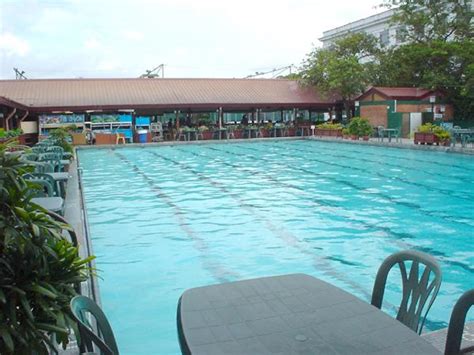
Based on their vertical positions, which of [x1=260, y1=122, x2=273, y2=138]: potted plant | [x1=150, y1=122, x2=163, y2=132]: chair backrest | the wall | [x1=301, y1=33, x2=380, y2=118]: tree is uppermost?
[x1=301, y1=33, x2=380, y2=118]: tree

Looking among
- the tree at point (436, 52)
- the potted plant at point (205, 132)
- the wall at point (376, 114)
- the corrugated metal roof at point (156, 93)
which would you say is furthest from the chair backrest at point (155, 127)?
the tree at point (436, 52)

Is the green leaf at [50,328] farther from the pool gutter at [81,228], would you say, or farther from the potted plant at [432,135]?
the potted plant at [432,135]

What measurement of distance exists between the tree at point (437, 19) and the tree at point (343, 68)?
3564mm

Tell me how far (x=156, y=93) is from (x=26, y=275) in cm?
2962

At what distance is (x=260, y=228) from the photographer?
7793mm

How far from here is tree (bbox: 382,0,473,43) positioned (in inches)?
1169

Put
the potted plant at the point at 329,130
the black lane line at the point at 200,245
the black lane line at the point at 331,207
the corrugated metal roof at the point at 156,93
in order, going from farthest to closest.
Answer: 1. the corrugated metal roof at the point at 156,93
2. the potted plant at the point at 329,130
3. the black lane line at the point at 331,207
4. the black lane line at the point at 200,245

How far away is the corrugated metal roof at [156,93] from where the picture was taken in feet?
92.6

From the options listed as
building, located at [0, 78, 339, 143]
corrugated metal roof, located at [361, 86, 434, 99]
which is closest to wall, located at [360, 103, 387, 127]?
corrugated metal roof, located at [361, 86, 434, 99]

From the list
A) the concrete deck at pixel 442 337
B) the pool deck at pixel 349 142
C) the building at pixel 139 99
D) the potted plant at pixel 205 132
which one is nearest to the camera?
the concrete deck at pixel 442 337

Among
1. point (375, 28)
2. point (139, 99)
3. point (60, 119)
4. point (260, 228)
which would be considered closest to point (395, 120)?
point (139, 99)

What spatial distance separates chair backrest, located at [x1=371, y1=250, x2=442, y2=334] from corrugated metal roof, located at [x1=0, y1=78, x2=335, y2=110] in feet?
86.4

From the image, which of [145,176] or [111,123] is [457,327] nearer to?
[145,176]

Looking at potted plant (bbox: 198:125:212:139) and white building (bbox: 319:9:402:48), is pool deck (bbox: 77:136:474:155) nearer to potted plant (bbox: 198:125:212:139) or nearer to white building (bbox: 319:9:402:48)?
potted plant (bbox: 198:125:212:139)
